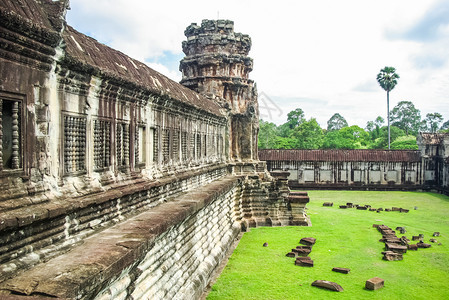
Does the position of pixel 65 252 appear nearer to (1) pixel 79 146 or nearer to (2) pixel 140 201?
(1) pixel 79 146

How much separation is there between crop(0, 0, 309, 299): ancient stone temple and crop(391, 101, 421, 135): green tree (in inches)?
2592

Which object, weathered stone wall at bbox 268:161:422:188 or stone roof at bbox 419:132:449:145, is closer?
stone roof at bbox 419:132:449:145

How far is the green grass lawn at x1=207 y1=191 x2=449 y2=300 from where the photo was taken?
8.21 m

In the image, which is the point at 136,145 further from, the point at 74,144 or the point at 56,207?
the point at 56,207

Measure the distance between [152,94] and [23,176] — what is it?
3332mm

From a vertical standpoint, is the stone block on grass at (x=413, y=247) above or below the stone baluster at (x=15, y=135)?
below

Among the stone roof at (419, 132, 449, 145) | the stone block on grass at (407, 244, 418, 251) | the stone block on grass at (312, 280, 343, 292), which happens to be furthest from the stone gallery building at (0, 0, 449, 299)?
the stone roof at (419, 132, 449, 145)

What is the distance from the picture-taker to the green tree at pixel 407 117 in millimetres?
68062

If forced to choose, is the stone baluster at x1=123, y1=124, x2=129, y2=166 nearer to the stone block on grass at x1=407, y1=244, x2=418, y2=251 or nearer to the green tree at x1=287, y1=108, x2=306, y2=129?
the stone block on grass at x1=407, y1=244, x2=418, y2=251

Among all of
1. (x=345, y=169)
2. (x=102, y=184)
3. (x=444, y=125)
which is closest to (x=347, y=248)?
(x=102, y=184)

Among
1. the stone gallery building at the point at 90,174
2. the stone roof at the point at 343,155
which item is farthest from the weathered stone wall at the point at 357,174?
the stone gallery building at the point at 90,174

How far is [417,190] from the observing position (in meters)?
29.5

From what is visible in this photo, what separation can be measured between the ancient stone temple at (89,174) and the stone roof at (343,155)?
20845mm

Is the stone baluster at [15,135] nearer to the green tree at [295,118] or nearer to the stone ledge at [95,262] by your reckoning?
the stone ledge at [95,262]
